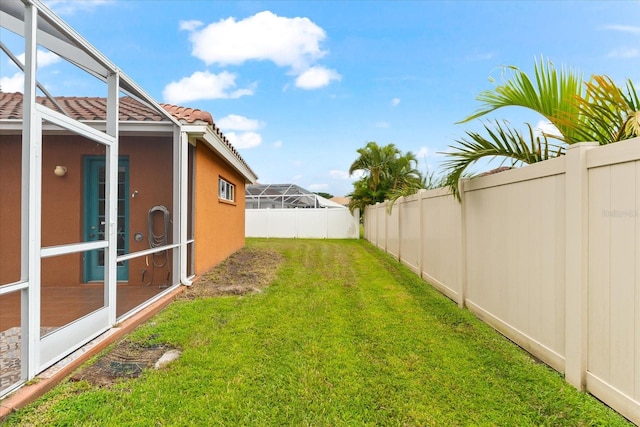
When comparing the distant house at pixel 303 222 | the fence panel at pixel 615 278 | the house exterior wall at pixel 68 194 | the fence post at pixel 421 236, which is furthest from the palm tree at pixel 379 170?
the fence panel at pixel 615 278

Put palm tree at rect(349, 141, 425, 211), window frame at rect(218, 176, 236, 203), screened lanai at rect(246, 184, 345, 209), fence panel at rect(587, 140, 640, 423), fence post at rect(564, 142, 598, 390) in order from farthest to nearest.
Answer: screened lanai at rect(246, 184, 345, 209)
palm tree at rect(349, 141, 425, 211)
window frame at rect(218, 176, 236, 203)
fence post at rect(564, 142, 598, 390)
fence panel at rect(587, 140, 640, 423)

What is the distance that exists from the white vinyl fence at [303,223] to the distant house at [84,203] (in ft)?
40.2

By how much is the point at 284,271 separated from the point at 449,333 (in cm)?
496

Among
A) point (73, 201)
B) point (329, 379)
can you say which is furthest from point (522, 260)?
point (73, 201)

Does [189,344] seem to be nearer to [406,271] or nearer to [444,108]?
[406,271]

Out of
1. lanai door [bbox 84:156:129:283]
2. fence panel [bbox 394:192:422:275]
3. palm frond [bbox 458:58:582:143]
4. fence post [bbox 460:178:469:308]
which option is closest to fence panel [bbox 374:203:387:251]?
fence panel [bbox 394:192:422:275]

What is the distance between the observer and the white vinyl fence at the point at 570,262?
2148 millimetres

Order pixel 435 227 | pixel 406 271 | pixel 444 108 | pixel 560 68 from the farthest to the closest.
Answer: pixel 444 108 < pixel 406 271 < pixel 435 227 < pixel 560 68

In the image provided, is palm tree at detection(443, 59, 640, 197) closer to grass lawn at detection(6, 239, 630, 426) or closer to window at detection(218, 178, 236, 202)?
grass lawn at detection(6, 239, 630, 426)

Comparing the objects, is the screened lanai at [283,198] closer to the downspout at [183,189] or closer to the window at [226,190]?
the window at [226,190]

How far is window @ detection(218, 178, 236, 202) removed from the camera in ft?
29.9

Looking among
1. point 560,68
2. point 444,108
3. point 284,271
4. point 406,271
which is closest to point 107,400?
point 560,68

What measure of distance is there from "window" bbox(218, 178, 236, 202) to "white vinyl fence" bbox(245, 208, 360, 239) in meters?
8.44

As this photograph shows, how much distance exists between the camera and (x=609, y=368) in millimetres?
2297
